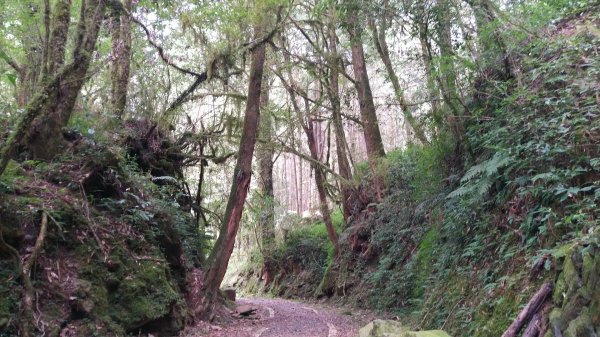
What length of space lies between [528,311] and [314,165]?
12161mm

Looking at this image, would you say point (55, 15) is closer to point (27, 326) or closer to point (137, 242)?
point (137, 242)

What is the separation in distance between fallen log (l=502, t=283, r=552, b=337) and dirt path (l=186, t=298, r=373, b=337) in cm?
432

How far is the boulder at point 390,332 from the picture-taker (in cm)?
558

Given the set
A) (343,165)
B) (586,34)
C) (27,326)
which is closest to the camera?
(27,326)

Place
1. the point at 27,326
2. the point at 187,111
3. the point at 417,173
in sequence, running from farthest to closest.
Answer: the point at 187,111 < the point at 417,173 < the point at 27,326

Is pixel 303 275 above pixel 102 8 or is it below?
below

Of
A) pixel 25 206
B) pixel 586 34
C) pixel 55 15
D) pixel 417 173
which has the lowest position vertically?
pixel 25 206

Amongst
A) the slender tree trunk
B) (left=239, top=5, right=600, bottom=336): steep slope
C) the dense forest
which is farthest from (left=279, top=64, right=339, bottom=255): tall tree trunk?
(left=239, top=5, right=600, bottom=336): steep slope

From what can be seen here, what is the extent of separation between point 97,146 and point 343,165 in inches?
401

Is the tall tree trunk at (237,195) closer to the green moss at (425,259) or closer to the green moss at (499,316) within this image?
the green moss at (425,259)

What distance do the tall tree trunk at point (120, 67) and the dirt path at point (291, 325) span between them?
6423mm

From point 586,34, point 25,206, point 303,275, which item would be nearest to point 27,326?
point 25,206

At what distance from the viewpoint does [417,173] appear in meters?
12.8

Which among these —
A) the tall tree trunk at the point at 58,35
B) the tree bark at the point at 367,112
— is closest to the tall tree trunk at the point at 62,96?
the tall tree trunk at the point at 58,35
